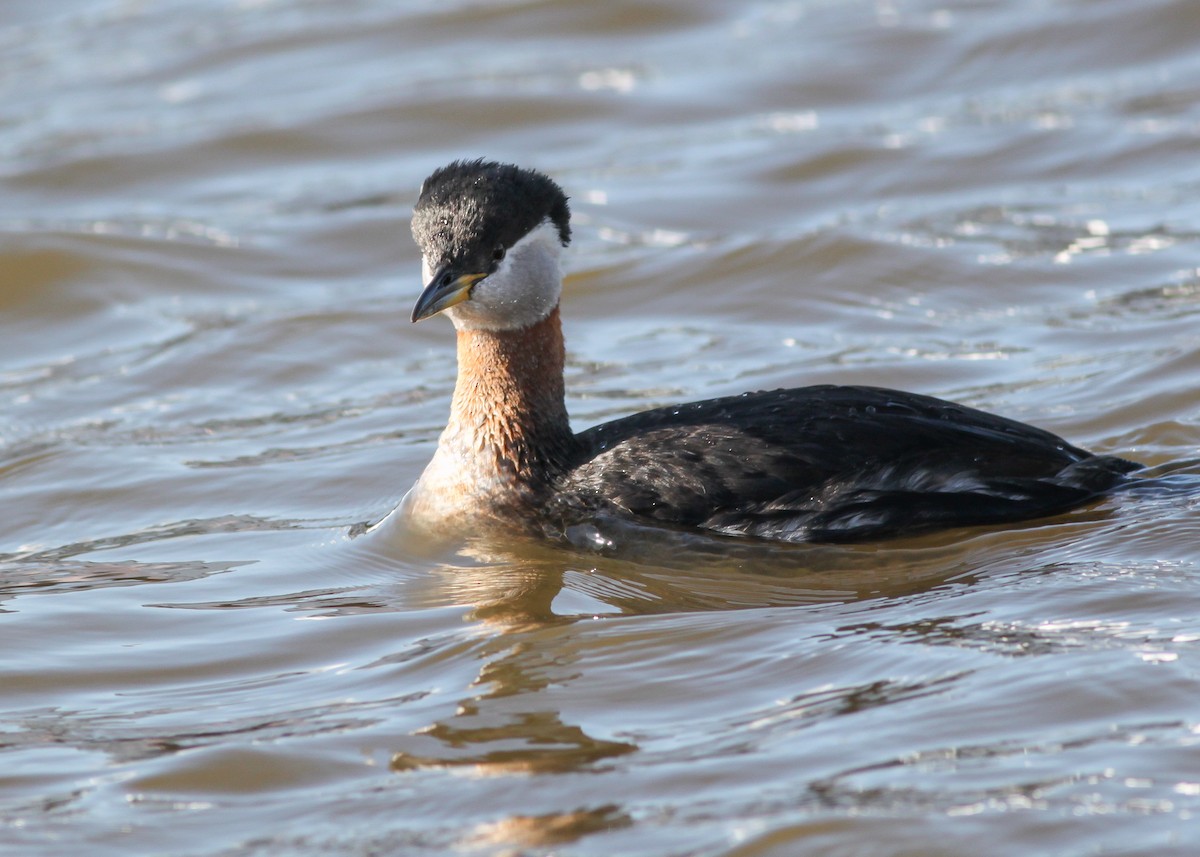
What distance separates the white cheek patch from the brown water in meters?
1.04

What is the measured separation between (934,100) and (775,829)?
445 inches

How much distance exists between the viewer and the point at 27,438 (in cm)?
1007

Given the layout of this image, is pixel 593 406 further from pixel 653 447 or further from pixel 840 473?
pixel 840 473

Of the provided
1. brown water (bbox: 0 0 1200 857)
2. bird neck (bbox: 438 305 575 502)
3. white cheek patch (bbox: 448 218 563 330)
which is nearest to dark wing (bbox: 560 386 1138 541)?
brown water (bbox: 0 0 1200 857)

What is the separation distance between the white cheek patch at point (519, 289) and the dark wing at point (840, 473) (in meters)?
0.82

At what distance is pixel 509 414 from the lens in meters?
8.04

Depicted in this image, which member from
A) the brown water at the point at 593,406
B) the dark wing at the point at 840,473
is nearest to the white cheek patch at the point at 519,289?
the dark wing at the point at 840,473

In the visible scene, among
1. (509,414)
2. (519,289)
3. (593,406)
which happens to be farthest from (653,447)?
(593,406)

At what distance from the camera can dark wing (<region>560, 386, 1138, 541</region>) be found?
747 cm

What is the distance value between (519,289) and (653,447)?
95 centimetres

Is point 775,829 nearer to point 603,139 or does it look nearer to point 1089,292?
point 1089,292

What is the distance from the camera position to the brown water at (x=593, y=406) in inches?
217

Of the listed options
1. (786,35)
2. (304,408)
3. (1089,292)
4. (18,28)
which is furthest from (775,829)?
(18,28)

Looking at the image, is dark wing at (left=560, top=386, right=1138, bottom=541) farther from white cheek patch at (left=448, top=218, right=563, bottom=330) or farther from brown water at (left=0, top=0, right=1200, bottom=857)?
white cheek patch at (left=448, top=218, right=563, bottom=330)
